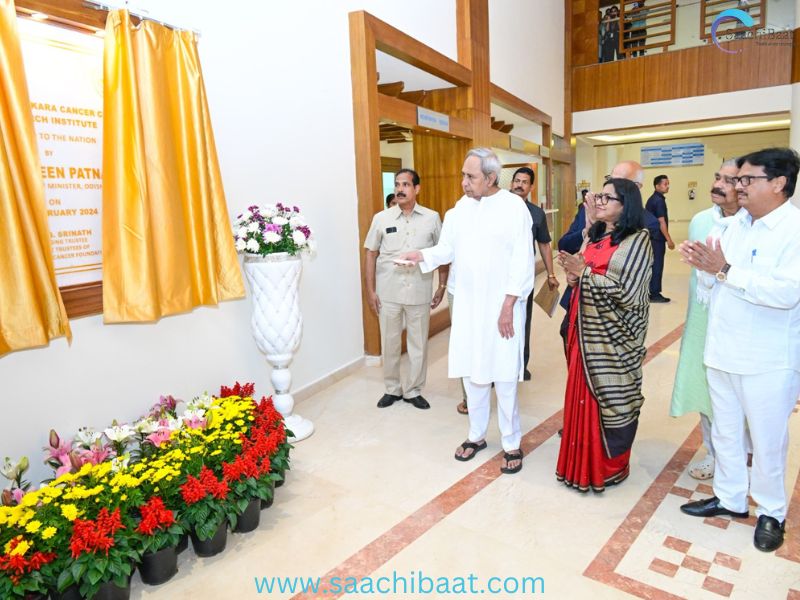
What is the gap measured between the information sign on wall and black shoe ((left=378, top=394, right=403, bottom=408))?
2053 millimetres

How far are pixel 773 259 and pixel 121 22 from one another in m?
3.02

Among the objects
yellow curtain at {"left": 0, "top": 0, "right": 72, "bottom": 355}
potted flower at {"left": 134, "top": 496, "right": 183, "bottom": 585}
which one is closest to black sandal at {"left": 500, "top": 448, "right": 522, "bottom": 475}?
potted flower at {"left": 134, "top": 496, "right": 183, "bottom": 585}

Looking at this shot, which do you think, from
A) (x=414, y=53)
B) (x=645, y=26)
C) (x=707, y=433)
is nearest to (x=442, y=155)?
(x=414, y=53)

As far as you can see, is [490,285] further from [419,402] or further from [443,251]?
[419,402]

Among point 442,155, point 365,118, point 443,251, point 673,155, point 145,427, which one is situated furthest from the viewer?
point 673,155

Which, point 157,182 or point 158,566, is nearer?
point 158,566

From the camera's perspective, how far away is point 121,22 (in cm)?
268

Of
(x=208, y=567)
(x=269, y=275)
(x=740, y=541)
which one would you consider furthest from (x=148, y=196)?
(x=740, y=541)

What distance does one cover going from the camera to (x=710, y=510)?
100 inches

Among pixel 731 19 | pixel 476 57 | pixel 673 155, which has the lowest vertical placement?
pixel 673 155

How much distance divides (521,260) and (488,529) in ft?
4.23

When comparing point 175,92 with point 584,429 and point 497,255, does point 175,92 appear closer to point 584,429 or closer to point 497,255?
point 497,255

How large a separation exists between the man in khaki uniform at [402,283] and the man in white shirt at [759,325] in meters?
2.00

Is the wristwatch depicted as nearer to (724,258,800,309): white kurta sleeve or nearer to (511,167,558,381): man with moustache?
(724,258,800,309): white kurta sleeve
